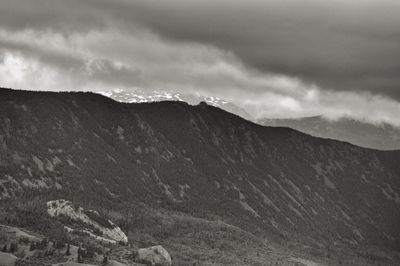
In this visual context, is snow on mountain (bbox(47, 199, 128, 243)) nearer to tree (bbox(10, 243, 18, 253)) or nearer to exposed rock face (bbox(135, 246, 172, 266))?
exposed rock face (bbox(135, 246, 172, 266))

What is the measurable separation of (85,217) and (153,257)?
52.5 metres

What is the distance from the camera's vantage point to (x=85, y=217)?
143875mm

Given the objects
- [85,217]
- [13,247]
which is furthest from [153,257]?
[85,217]

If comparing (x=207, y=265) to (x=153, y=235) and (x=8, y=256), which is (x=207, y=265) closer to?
(x=153, y=235)

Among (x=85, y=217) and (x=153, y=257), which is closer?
(x=153, y=257)

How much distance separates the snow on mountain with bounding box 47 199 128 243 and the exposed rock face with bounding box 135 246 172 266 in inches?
1520

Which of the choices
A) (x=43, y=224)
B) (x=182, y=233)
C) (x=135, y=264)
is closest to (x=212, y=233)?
(x=182, y=233)

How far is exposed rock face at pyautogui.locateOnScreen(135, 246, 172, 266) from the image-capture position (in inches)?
3681

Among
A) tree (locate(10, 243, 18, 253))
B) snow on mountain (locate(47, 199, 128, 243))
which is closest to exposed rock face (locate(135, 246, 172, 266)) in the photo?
tree (locate(10, 243, 18, 253))

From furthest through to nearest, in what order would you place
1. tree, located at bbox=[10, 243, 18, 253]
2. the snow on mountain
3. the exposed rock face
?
the snow on mountain < the exposed rock face < tree, located at bbox=[10, 243, 18, 253]

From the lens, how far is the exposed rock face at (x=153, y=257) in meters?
93.5

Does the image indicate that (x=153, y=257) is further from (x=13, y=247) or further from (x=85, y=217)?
(x=85, y=217)

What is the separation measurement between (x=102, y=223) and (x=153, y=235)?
4091cm

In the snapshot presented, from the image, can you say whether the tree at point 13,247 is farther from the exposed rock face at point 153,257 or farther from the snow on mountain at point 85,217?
the snow on mountain at point 85,217
